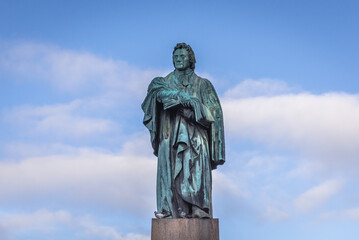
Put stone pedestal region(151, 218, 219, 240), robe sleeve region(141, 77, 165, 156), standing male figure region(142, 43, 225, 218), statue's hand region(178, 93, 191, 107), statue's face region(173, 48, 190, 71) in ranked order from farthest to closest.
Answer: statue's face region(173, 48, 190, 71)
robe sleeve region(141, 77, 165, 156)
statue's hand region(178, 93, 191, 107)
standing male figure region(142, 43, 225, 218)
stone pedestal region(151, 218, 219, 240)

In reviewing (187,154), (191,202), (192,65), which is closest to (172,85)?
(192,65)

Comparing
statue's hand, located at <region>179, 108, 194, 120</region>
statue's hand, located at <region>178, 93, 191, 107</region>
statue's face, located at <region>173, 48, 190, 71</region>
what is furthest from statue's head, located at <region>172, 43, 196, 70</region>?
statue's hand, located at <region>179, 108, 194, 120</region>

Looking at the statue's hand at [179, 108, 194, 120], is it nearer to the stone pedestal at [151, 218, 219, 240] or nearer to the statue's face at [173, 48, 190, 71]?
the statue's face at [173, 48, 190, 71]

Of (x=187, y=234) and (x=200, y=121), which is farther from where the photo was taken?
(x=200, y=121)

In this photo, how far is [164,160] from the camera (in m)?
10.5

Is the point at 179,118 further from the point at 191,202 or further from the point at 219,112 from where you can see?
the point at 191,202

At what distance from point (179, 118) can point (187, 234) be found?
239 centimetres

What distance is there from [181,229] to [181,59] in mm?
3621

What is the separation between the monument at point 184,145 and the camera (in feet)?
32.8

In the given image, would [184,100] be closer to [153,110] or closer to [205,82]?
[153,110]

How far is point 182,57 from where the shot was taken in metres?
11.0

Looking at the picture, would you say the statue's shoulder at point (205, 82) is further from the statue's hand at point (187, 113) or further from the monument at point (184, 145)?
the statue's hand at point (187, 113)

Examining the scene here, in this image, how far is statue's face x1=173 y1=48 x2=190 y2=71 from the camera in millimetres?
11000

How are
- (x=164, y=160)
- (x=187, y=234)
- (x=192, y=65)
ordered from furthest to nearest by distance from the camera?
(x=192, y=65), (x=164, y=160), (x=187, y=234)
